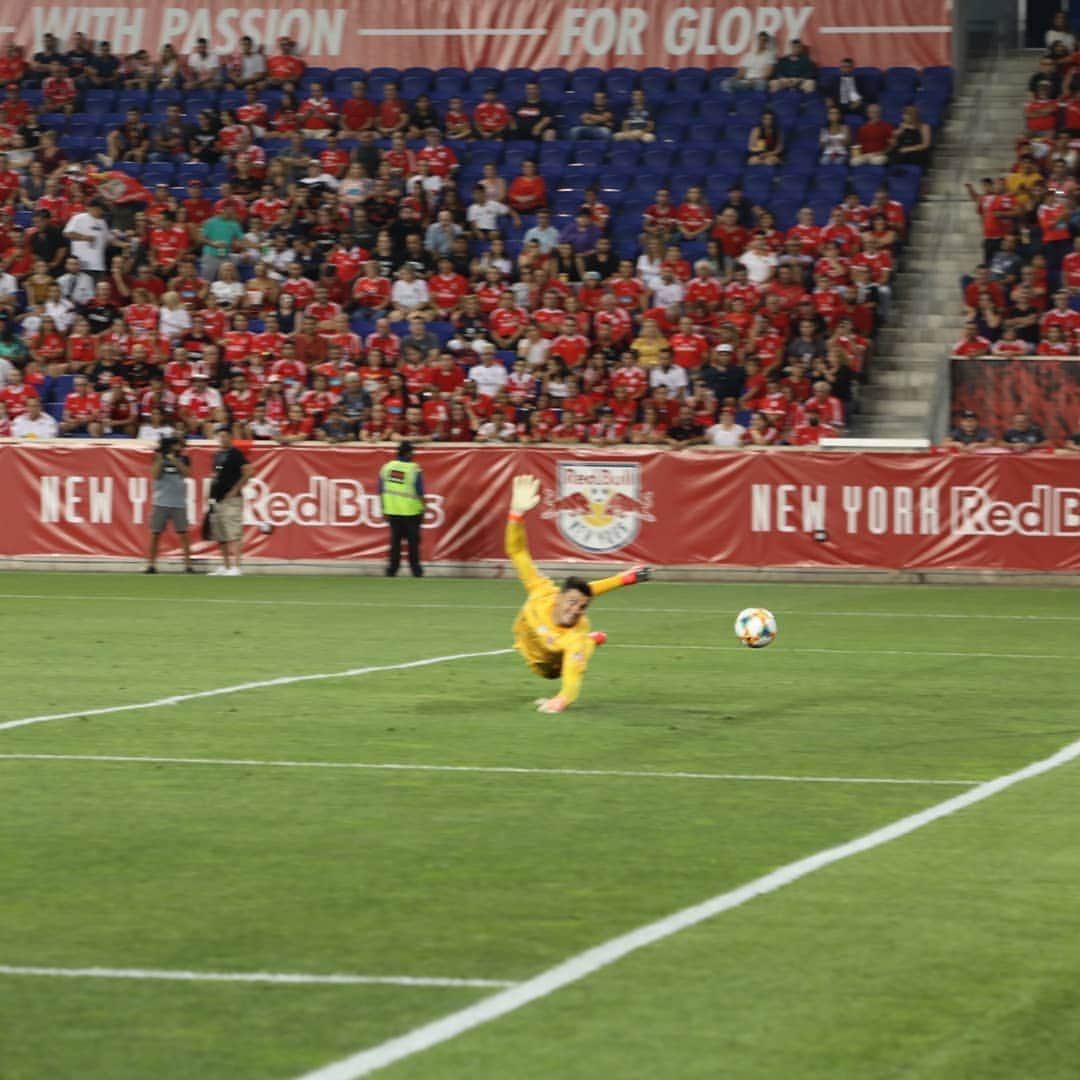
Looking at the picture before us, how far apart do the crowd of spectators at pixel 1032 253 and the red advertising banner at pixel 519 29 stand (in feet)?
13.3

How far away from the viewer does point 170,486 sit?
1147 inches

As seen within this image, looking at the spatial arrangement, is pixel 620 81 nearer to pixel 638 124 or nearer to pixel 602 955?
pixel 638 124

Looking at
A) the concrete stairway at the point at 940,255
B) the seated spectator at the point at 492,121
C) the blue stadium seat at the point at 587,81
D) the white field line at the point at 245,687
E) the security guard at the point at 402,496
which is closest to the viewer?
the white field line at the point at 245,687

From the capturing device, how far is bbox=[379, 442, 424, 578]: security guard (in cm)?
2834

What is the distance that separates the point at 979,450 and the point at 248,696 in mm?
14887

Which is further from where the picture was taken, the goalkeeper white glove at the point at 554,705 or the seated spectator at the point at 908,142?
the seated spectator at the point at 908,142

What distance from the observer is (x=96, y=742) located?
12.6 m

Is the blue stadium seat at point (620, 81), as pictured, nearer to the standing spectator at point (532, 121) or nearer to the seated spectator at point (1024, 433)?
the standing spectator at point (532, 121)

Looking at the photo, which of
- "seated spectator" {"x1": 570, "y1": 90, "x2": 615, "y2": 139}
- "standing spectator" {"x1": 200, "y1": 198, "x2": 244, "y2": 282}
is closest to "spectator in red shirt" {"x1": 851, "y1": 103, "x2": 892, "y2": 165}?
"seated spectator" {"x1": 570, "y1": 90, "x2": 615, "y2": 139}

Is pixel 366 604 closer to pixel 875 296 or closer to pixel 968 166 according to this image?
pixel 875 296

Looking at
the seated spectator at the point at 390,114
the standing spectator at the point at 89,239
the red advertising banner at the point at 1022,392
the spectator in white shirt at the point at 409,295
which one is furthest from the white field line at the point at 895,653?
the seated spectator at the point at 390,114

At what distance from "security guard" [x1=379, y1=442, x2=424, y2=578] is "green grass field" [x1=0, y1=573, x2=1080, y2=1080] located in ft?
33.3

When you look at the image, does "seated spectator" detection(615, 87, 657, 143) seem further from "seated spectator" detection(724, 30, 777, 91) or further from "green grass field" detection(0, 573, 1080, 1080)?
"green grass field" detection(0, 573, 1080, 1080)

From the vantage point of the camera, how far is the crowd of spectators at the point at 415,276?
100.0 feet
